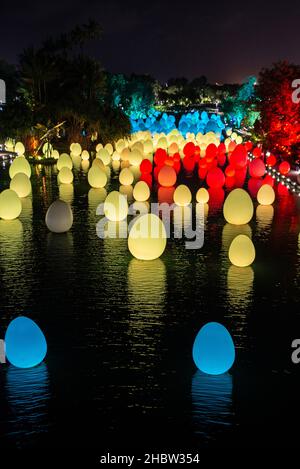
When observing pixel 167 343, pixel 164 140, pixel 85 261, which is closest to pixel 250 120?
pixel 164 140

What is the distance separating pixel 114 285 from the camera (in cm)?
978

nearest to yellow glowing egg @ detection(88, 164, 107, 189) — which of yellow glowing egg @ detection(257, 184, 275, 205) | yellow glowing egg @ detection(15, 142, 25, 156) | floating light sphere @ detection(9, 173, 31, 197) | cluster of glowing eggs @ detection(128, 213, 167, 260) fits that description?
floating light sphere @ detection(9, 173, 31, 197)

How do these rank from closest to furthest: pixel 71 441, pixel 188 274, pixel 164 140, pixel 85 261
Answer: pixel 71 441 → pixel 188 274 → pixel 85 261 → pixel 164 140

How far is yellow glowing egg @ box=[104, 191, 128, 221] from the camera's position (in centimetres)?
1434

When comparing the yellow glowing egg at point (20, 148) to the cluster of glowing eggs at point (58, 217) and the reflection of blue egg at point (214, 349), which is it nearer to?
the cluster of glowing eggs at point (58, 217)

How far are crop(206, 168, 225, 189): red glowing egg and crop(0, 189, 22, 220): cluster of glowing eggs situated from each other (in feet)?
26.4

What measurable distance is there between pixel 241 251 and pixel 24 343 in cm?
530

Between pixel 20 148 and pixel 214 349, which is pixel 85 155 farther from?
pixel 214 349

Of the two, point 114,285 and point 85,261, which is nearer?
point 114,285

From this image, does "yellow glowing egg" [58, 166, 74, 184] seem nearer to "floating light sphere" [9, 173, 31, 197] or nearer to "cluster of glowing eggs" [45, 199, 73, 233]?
"floating light sphere" [9, 173, 31, 197]

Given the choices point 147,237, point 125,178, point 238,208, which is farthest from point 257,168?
point 147,237

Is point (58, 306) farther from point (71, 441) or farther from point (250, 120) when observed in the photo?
point (250, 120)

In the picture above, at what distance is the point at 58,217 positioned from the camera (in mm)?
13195

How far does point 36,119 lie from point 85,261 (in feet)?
59.4
